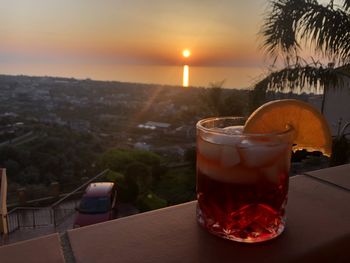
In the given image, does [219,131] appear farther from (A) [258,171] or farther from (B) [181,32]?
(B) [181,32]

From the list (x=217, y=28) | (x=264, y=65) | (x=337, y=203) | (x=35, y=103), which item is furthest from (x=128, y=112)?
(x=337, y=203)

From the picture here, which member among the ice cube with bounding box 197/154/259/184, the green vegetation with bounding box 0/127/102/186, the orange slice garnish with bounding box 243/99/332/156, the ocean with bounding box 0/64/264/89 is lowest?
the green vegetation with bounding box 0/127/102/186

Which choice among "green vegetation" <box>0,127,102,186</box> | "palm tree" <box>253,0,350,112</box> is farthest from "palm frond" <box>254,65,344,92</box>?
"green vegetation" <box>0,127,102,186</box>

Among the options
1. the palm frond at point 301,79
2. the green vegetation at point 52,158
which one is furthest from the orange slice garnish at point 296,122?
the green vegetation at point 52,158

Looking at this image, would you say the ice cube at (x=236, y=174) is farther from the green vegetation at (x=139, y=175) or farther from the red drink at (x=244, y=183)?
the green vegetation at (x=139, y=175)

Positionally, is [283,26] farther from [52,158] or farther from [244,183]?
[52,158]

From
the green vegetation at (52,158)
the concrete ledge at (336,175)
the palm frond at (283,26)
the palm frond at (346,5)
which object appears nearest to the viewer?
the concrete ledge at (336,175)

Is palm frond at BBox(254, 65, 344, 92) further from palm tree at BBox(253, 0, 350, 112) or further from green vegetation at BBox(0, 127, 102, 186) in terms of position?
green vegetation at BBox(0, 127, 102, 186)
